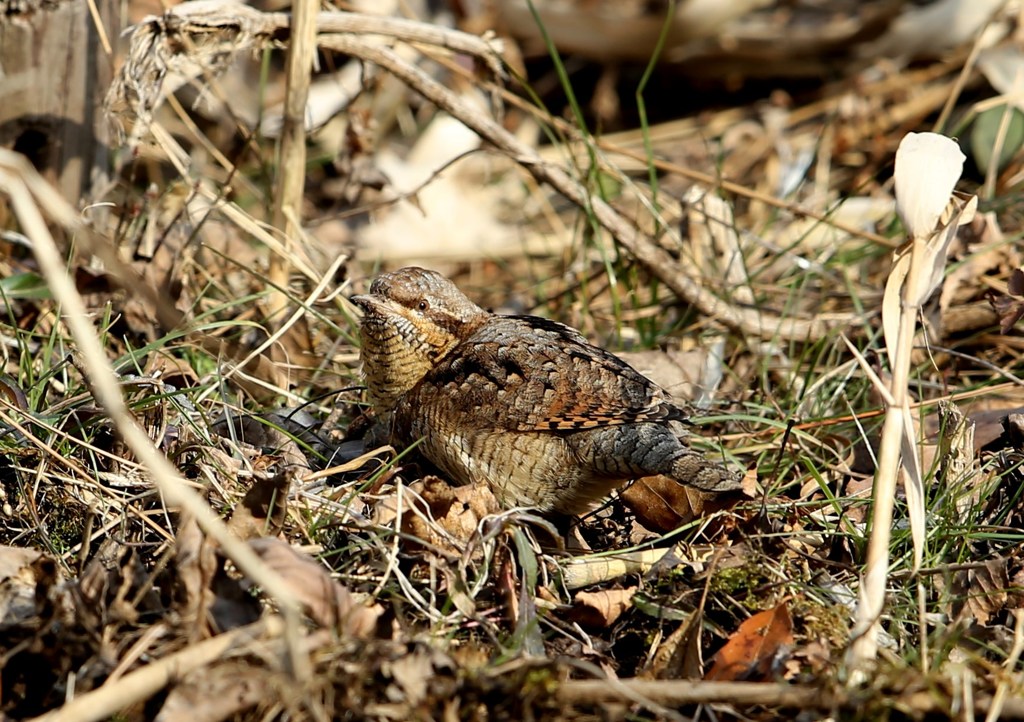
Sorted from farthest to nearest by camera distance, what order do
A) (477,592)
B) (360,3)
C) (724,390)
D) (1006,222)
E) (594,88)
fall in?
1. (594,88)
2. (360,3)
3. (1006,222)
4. (724,390)
5. (477,592)

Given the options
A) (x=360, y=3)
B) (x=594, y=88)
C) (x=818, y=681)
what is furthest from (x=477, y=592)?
(x=594, y=88)

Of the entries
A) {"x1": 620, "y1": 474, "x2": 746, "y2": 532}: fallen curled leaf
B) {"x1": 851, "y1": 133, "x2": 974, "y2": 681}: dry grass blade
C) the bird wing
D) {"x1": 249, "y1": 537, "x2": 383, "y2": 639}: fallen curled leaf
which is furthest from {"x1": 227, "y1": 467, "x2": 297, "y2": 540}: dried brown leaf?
{"x1": 851, "y1": 133, "x2": 974, "y2": 681}: dry grass blade

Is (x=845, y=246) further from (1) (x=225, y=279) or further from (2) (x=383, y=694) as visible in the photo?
(2) (x=383, y=694)

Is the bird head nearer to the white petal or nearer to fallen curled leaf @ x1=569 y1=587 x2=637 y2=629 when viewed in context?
fallen curled leaf @ x1=569 y1=587 x2=637 y2=629

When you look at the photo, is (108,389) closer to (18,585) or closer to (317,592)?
(317,592)

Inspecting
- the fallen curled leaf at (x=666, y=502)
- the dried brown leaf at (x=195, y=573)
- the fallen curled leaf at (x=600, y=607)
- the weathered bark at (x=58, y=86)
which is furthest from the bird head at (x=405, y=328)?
the weathered bark at (x=58, y=86)

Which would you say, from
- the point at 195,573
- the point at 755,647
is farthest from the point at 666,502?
the point at 195,573
